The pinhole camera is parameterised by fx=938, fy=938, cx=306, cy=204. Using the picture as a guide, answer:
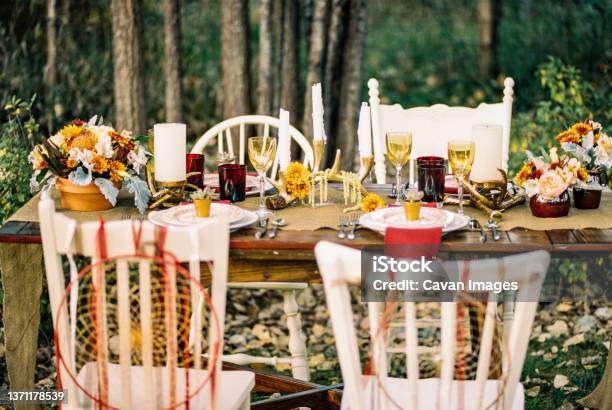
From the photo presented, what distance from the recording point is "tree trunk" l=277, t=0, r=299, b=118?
16.8 feet

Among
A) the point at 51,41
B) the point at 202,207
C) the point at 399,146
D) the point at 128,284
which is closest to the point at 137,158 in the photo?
the point at 202,207

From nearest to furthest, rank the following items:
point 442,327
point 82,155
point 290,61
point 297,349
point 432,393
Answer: point 442,327
point 432,393
point 82,155
point 297,349
point 290,61

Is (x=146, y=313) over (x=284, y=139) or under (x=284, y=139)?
under

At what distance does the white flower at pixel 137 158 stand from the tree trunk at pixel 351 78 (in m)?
2.47

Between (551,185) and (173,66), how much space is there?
9.68 ft

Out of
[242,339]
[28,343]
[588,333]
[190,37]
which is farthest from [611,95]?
[190,37]

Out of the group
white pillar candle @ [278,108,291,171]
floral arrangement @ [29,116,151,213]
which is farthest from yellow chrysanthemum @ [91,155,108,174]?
white pillar candle @ [278,108,291,171]

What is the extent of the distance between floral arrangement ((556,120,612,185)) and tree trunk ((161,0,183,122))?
269cm

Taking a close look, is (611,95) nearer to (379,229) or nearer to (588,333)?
(588,333)

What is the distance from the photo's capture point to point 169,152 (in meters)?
2.59

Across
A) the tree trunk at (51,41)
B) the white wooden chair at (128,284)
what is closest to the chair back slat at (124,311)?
the white wooden chair at (128,284)

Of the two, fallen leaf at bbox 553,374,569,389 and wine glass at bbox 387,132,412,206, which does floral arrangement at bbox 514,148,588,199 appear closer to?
wine glass at bbox 387,132,412,206

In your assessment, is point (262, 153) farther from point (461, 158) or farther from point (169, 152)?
point (461, 158)

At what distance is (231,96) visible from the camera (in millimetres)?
4980
